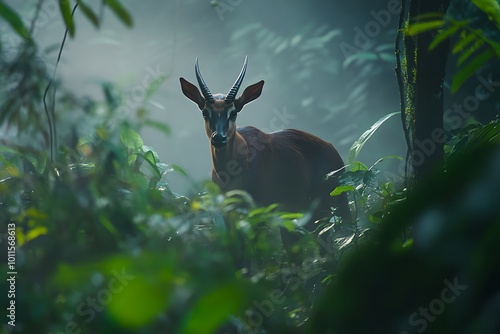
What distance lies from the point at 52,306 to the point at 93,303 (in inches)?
2.5

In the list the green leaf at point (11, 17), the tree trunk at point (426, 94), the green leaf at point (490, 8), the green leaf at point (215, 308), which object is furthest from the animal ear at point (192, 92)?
the green leaf at point (215, 308)

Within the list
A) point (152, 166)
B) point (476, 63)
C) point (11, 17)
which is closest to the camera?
point (11, 17)

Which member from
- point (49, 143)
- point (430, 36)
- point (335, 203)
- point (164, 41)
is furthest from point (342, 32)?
point (49, 143)

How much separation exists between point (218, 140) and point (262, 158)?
687 mm

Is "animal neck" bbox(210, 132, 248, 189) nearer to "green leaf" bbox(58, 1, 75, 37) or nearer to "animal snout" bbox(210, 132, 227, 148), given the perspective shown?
"animal snout" bbox(210, 132, 227, 148)

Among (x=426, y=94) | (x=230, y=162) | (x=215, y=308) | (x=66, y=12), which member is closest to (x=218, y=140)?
(x=230, y=162)

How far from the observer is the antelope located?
19.4 ft

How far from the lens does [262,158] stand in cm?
621

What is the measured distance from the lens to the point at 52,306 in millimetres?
1073

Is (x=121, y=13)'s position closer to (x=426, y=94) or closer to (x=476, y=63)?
(x=476, y=63)

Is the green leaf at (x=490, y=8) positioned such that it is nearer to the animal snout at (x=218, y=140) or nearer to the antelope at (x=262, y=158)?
the antelope at (x=262, y=158)

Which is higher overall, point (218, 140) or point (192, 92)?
point (192, 92)

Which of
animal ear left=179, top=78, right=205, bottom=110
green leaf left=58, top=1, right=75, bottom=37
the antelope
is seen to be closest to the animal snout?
the antelope

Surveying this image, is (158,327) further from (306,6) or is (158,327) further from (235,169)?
(306,6)
